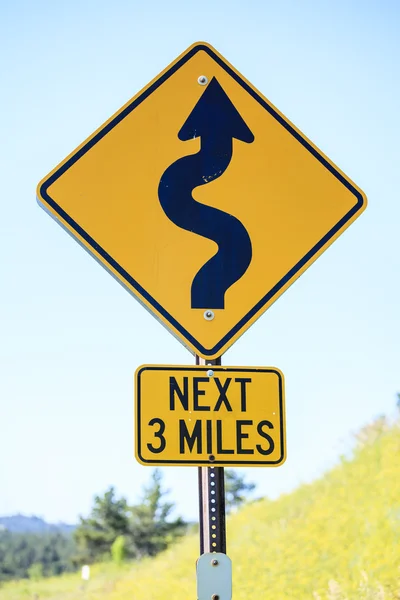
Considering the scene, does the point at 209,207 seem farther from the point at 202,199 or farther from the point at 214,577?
the point at 214,577

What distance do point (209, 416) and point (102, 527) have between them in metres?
41.0

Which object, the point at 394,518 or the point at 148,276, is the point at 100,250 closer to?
the point at 148,276

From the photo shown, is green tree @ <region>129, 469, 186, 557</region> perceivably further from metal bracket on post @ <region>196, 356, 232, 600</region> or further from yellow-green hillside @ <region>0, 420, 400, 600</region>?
metal bracket on post @ <region>196, 356, 232, 600</region>

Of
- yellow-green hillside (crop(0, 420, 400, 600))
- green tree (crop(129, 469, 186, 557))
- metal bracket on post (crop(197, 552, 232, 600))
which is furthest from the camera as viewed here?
green tree (crop(129, 469, 186, 557))

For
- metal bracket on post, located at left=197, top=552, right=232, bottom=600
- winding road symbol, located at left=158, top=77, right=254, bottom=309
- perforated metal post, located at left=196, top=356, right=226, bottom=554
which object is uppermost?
winding road symbol, located at left=158, top=77, right=254, bottom=309

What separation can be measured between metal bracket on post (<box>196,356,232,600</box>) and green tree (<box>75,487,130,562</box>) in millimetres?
38989

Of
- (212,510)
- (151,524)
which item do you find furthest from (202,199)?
(151,524)

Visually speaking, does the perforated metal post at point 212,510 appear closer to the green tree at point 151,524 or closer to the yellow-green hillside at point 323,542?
the yellow-green hillside at point 323,542

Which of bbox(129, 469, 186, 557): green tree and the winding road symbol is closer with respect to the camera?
the winding road symbol

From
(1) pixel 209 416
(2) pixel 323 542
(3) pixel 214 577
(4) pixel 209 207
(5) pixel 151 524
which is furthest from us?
(5) pixel 151 524

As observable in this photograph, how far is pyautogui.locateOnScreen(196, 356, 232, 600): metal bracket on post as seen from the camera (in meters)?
2.27

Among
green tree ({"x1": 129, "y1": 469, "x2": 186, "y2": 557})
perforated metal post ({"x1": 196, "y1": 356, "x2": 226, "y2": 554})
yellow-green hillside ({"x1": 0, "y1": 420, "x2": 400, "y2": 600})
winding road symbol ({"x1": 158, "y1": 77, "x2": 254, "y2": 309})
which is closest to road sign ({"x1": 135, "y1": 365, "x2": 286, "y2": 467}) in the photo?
perforated metal post ({"x1": 196, "y1": 356, "x2": 226, "y2": 554})

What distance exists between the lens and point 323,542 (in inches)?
406

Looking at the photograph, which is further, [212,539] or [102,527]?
[102,527]
